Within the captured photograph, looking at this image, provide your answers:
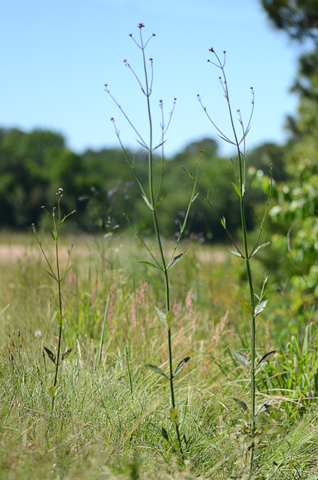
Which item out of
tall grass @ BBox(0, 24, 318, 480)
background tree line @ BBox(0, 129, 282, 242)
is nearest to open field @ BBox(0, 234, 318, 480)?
tall grass @ BBox(0, 24, 318, 480)

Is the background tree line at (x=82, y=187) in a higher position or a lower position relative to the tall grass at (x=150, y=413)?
higher

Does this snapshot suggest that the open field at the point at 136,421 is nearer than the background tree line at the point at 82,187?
Yes

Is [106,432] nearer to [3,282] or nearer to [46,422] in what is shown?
[46,422]

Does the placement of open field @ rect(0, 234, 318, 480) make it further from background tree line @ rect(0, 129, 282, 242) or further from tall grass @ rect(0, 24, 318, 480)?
background tree line @ rect(0, 129, 282, 242)

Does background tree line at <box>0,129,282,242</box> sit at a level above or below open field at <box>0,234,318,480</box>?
above

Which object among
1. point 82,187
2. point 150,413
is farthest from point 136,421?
point 82,187

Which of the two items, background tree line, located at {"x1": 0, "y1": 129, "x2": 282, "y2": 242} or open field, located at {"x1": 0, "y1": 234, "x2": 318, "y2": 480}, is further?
background tree line, located at {"x1": 0, "y1": 129, "x2": 282, "y2": 242}

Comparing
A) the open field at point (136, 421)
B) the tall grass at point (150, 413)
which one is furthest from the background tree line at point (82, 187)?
the tall grass at point (150, 413)

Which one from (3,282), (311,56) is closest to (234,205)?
(311,56)

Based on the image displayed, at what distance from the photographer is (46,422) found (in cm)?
163

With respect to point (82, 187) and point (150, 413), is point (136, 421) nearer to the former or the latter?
point (150, 413)

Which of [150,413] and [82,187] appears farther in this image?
[82,187]

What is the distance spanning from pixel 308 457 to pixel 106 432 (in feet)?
3.08

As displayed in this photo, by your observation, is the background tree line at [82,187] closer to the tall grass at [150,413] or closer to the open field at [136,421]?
the open field at [136,421]
